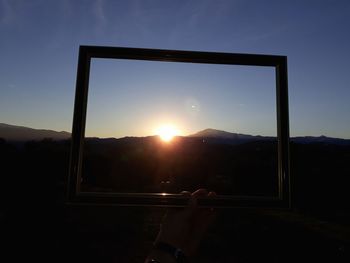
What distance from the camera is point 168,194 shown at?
1.15 metres

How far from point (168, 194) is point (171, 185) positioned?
0.12 m

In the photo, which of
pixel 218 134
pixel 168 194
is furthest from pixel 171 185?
pixel 218 134

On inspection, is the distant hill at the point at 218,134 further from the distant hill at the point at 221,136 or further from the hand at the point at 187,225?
the hand at the point at 187,225

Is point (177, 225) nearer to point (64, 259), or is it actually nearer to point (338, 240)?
point (64, 259)

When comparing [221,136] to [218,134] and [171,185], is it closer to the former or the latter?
[218,134]

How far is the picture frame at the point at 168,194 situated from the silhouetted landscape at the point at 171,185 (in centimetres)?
6

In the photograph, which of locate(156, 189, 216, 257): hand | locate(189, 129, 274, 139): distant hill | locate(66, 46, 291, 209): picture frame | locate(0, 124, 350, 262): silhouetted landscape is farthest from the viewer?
locate(189, 129, 274, 139): distant hill

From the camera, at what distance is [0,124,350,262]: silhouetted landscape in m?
1.39

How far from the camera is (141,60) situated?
4.24 feet

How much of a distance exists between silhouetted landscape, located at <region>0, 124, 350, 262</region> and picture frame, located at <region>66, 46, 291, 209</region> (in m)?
0.06

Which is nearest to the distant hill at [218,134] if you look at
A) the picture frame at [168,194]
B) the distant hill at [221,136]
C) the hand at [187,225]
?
the distant hill at [221,136]

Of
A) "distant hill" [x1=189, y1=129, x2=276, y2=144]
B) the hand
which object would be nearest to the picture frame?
the hand

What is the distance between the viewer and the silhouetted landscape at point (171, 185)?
54.7 inches

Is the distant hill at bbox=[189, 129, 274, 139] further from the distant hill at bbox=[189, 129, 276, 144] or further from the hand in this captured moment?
the hand
